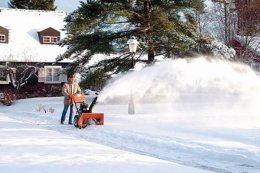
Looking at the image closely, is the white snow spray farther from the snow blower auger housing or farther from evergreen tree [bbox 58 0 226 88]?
the snow blower auger housing

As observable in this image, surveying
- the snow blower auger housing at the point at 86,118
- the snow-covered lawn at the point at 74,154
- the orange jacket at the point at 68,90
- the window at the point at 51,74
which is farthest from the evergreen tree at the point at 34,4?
the snow-covered lawn at the point at 74,154

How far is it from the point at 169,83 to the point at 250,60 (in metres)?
16.1

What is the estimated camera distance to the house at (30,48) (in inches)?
1578

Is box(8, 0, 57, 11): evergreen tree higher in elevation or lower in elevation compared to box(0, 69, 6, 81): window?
higher

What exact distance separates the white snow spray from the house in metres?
15.8

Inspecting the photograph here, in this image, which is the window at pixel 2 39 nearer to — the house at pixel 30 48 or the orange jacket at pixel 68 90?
the house at pixel 30 48

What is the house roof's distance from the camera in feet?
134

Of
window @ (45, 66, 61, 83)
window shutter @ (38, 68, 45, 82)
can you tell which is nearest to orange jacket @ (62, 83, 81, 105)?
window shutter @ (38, 68, 45, 82)

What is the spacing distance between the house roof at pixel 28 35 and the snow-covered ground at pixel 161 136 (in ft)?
65.8

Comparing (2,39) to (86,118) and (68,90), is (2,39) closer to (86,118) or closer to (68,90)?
(68,90)

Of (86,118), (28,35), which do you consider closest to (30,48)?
(28,35)

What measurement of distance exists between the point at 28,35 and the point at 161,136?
111 feet

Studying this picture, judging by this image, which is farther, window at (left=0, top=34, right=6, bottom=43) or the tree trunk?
window at (left=0, top=34, right=6, bottom=43)

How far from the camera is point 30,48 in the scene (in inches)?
1656
